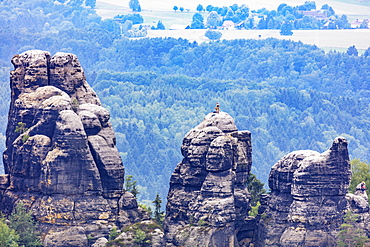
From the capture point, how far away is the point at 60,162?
120 metres

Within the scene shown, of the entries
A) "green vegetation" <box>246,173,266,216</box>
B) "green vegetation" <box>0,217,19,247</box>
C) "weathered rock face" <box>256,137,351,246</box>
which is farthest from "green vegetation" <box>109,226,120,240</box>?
"green vegetation" <box>246,173,266,216</box>

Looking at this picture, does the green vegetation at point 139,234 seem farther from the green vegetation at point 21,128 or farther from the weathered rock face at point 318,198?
the weathered rock face at point 318,198

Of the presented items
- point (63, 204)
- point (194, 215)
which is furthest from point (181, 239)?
point (63, 204)

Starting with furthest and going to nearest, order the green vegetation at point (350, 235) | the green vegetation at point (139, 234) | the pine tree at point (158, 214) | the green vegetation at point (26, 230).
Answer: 1. the pine tree at point (158, 214)
2. the green vegetation at point (350, 235)
3. the green vegetation at point (139, 234)
4. the green vegetation at point (26, 230)

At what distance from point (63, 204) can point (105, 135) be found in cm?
853

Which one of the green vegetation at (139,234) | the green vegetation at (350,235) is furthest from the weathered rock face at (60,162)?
the green vegetation at (350,235)

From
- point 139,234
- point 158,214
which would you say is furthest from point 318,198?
point 139,234

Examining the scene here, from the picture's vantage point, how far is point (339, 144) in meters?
127

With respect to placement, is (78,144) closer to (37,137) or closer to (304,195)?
(37,137)

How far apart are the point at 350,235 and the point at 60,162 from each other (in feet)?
93.2

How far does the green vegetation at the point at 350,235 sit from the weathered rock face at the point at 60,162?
764 inches

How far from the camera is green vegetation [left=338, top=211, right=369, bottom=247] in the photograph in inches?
4973

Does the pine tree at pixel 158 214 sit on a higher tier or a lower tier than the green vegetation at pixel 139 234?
higher

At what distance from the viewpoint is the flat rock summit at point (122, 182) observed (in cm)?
12056
